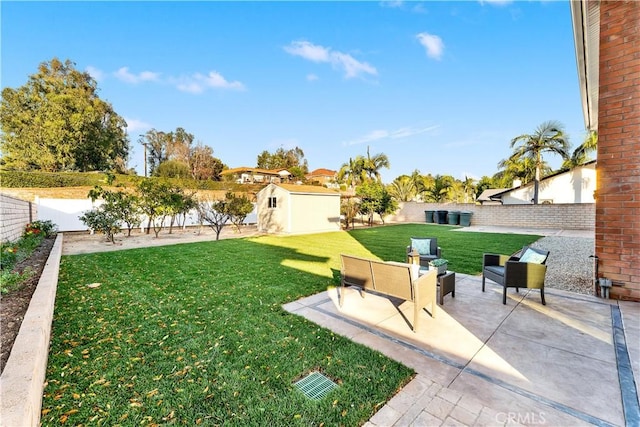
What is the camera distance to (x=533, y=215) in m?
19.0

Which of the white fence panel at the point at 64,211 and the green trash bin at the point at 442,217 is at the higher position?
the white fence panel at the point at 64,211

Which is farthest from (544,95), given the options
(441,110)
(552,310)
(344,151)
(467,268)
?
(344,151)

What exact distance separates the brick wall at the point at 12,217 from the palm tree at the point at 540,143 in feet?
90.4

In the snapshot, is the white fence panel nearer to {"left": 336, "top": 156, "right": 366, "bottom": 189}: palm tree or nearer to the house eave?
the house eave

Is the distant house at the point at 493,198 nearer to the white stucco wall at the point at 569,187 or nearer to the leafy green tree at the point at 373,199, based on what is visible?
the white stucco wall at the point at 569,187

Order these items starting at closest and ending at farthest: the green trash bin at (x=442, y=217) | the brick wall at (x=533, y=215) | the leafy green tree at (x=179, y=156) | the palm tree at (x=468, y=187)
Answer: the brick wall at (x=533, y=215), the green trash bin at (x=442, y=217), the leafy green tree at (x=179, y=156), the palm tree at (x=468, y=187)

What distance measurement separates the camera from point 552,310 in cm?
431

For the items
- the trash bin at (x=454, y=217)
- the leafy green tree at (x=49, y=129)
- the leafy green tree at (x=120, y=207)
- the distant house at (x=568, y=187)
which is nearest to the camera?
the leafy green tree at (x=120, y=207)

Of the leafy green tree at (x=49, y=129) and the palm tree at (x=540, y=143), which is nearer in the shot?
the palm tree at (x=540, y=143)

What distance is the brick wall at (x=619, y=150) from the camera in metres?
4.41

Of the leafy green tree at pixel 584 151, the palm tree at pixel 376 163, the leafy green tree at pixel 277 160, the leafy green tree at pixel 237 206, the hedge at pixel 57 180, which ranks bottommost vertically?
the leafy green tree at pixel 237 206

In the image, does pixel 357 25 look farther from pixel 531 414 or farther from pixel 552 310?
pixel 531 414

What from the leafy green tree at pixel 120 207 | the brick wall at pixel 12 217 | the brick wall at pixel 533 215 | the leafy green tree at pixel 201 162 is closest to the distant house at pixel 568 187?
the brick wall at pixel 533 215

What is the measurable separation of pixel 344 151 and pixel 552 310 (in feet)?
106
